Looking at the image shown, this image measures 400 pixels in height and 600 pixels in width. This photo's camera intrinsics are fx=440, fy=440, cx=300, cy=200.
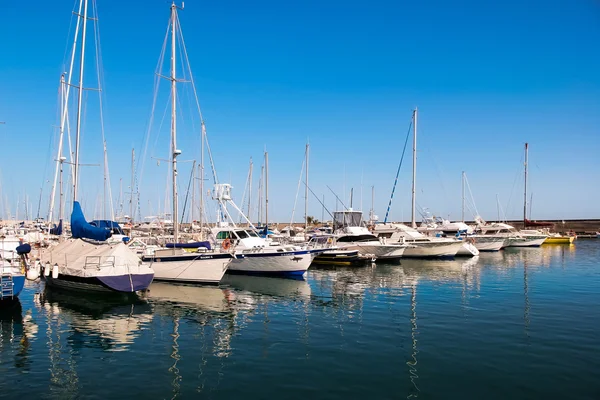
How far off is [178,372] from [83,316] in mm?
8961

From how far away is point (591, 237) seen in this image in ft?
291

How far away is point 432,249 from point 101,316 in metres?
35.6

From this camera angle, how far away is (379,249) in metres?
42.4

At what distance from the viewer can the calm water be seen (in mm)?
10641

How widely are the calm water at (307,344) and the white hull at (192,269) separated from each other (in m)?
1.14

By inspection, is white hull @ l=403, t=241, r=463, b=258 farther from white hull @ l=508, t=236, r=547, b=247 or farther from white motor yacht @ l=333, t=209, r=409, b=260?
white hull @ l=508, t=236, r=547, b=247

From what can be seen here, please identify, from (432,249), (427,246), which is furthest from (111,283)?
(432,249)

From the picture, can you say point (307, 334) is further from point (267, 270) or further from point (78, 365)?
point (267, 270)

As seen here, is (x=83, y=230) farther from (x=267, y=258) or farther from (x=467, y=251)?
(x=467, y=251)

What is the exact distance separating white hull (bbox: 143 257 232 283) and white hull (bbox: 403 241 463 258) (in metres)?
25.7

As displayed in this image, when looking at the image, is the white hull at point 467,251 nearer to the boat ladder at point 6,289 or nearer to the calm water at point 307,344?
the calm water at point 307,344

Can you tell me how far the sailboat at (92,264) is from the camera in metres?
21.2

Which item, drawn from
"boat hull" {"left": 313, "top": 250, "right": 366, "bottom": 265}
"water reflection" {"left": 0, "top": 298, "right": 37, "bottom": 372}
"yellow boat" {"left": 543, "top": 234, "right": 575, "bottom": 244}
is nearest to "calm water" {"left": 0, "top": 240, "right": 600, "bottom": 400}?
"water reflection" {"left": 0, "top": 298, "right": 37, "bottom": 372}

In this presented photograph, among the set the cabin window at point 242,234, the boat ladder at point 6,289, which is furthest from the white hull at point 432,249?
the boat ladder at point 6,289
